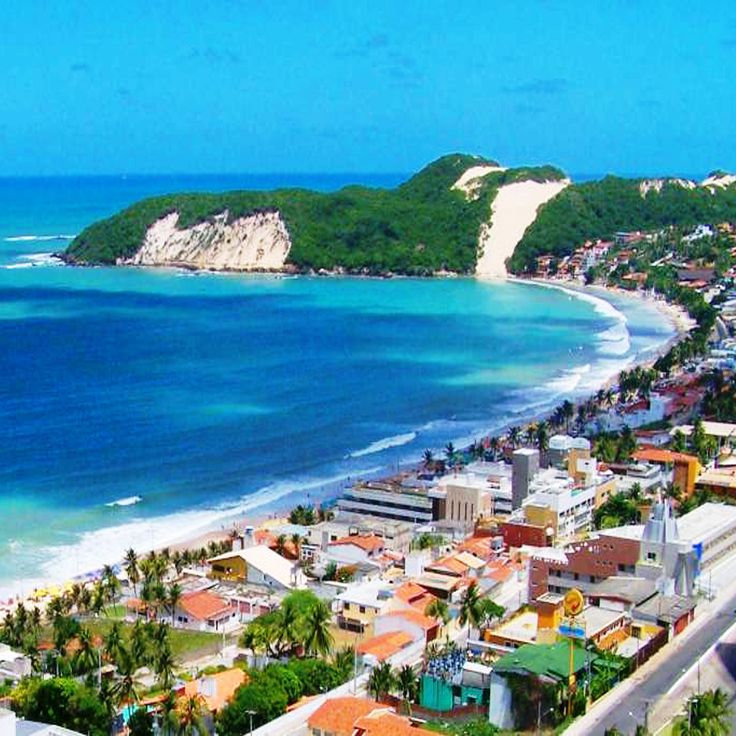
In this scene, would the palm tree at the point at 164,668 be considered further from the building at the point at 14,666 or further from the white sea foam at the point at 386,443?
the white sea foam at the point at 386,443

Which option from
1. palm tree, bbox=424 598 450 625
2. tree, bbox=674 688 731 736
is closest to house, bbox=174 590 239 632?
palm tree, bbox=424 598 450 625

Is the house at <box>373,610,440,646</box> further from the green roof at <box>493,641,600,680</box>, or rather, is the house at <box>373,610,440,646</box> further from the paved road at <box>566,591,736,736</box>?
the paved road at <box>566,591,736,736</box>

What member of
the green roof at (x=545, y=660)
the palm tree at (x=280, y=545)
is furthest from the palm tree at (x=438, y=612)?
the palm tree at (x=280, y=545)

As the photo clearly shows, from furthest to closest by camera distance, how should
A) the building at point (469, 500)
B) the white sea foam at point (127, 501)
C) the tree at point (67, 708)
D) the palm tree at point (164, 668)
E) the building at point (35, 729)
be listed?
the white sea foam at point (127, 501) → the building at point (469, 500) → the palm tree at point (164, 668) → the tree at point (67, 708) → the building at point (35, 729)

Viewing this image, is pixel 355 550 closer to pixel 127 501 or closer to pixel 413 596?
pixel 413 596

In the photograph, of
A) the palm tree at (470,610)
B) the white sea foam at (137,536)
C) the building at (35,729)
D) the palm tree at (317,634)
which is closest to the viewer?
the building at (35,729)

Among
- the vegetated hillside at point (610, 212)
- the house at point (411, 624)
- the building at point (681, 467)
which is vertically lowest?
the house at point (411, 624)
